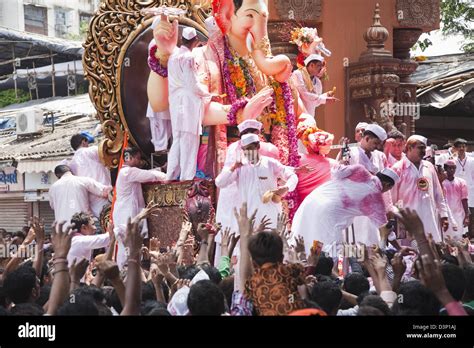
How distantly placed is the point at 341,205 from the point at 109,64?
3.04 m

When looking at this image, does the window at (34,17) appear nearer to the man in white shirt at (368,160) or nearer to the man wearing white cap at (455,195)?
the man wearing white cap at (455,195)

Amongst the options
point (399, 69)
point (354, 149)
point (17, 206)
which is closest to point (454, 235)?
point (354, 149)

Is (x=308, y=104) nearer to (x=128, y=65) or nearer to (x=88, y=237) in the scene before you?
(x=128, y=65)

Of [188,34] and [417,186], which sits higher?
[188,34]

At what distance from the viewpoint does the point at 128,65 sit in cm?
1032

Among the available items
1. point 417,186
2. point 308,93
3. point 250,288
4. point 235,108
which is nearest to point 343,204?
point 417,186

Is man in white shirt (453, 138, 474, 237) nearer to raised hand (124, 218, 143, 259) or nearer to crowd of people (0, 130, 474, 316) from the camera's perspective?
crowd of people (0, 130, 474, 316)

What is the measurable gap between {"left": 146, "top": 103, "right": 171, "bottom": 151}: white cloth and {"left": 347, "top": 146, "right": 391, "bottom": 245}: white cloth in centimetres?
165

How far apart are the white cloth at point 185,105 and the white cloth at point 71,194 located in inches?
31.1

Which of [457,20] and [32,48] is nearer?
[32,48]

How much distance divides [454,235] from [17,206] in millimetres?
4691

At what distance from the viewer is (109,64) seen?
10344 millimetres

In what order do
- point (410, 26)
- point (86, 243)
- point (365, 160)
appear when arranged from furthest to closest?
point (410, 26)
point (365, 160)
point (86, 243)

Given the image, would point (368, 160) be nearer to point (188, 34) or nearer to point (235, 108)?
point (235, 108)
